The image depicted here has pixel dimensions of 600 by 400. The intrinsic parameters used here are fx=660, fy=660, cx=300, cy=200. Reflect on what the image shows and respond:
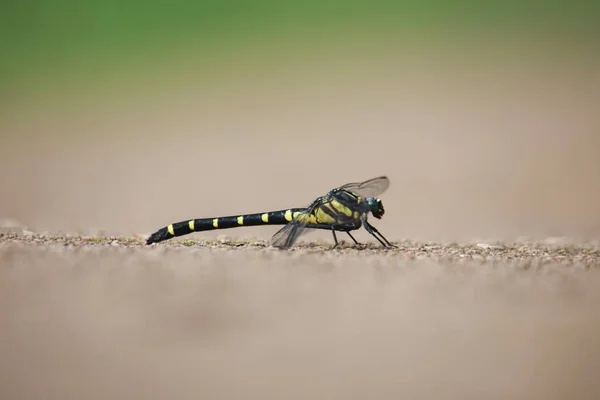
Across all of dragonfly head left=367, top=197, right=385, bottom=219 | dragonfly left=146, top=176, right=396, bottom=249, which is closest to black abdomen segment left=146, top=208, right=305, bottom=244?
dragonfly left=146, top=176, right=396, bottom=249

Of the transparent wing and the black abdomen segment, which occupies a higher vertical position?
the transparent wing

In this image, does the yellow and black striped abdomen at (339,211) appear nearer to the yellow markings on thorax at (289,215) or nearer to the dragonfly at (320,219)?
the dragonfly at (320,219)

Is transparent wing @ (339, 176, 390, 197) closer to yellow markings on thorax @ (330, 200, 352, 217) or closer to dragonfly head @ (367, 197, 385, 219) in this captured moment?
dragonfly head @ (367, 197, 385, 219)

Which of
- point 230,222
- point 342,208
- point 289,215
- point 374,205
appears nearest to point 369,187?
point 374,205

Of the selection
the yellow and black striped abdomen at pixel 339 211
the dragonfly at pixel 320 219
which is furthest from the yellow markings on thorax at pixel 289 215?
the yellow and black striped abdomen at pixel 339 211

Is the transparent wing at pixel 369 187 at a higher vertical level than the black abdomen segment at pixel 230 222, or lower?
higher

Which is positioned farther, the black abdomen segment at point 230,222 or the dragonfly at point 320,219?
the black abdomen segment at point 230,222

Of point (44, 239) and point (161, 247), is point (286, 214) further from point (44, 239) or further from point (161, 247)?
point (44, 239)
